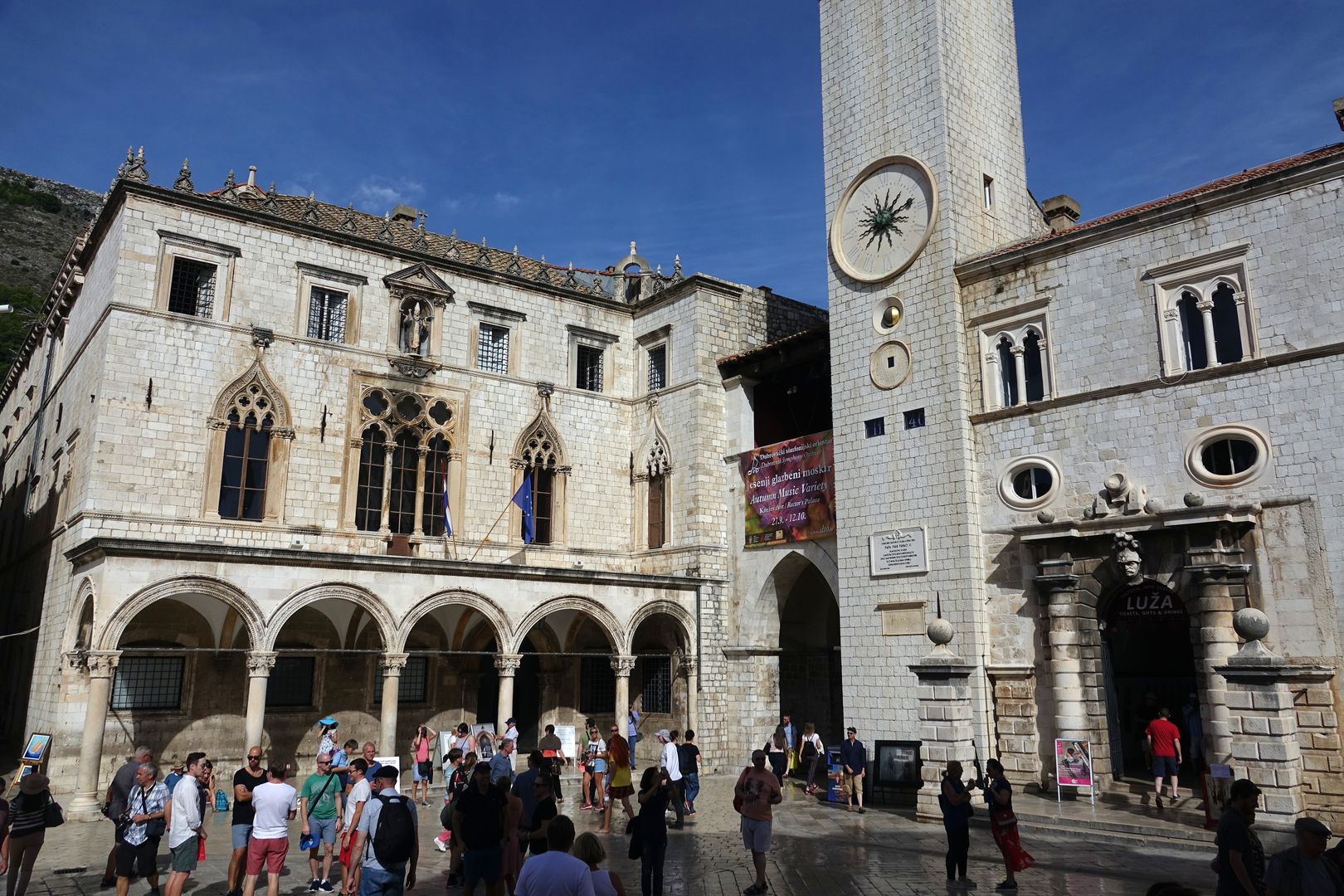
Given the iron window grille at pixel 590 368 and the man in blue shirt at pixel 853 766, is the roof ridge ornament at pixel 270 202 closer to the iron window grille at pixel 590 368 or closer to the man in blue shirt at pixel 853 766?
the iron window grille at pixel 590 368

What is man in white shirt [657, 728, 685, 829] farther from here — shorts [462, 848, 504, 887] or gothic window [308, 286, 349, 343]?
gothic window [308, 286, 349, 343]

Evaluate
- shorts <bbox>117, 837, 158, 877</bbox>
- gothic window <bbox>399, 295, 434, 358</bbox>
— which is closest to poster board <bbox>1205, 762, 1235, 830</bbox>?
shorts <bbox>117, 837, 158, 877</bbox>

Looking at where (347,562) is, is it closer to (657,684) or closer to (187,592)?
(187,592)

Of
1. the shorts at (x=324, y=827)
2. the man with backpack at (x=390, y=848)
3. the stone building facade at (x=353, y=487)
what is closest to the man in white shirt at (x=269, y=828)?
the shorts at (x=324, y=827)

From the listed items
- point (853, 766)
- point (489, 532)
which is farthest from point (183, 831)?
point (489, 532)

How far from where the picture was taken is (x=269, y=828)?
9.25m

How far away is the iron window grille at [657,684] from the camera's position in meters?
25.6

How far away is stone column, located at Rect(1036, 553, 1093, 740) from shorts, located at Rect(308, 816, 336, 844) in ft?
40.3

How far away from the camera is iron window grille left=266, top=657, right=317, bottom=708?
73.0ft

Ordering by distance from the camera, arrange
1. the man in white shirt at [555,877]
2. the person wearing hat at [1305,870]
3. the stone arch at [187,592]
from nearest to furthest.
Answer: the man in white shirt at [555,877]
the person wearing hat at [1305,870]
the stone arch at [187,592]

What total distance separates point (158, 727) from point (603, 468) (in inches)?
484

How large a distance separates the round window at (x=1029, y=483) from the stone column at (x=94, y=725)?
16813 millimetres

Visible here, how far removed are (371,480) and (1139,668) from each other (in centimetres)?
1908

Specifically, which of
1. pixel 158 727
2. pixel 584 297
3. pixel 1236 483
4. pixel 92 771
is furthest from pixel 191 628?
pixel 1236 483
